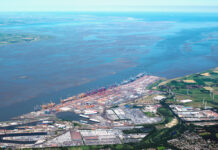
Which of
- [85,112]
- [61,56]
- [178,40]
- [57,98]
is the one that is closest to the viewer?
[85,112]

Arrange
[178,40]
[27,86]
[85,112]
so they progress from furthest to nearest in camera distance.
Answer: [178,40], [27,86], [85,112]

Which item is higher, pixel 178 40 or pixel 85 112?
pixel 178 40

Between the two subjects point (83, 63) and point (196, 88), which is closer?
point (196, 88)

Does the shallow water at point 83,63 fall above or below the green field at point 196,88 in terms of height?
above

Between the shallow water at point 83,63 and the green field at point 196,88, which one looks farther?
the shallow water at point 83,63

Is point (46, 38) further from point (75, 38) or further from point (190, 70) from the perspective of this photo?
point (190, 70)

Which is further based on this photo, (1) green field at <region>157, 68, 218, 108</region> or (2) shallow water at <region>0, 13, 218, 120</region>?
(2) shallow water at <region>0, 13, 218, 120</region>

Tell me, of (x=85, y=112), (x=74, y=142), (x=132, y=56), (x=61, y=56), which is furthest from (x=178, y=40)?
(x=74, y=142)

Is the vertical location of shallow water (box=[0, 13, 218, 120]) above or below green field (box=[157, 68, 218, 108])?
above

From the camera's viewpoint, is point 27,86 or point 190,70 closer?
point 27,86

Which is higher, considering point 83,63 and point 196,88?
point 83,63
